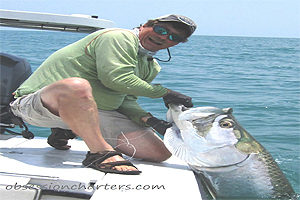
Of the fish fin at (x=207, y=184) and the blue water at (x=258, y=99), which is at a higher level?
the fish fin at (x=207, y=184)

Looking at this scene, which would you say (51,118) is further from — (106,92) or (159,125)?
(159,125)

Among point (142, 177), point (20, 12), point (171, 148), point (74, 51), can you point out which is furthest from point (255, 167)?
point (20, 12)

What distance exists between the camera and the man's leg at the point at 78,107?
7.77 feet

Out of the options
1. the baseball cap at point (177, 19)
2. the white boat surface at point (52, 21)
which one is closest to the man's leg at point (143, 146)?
the baseball cap at point (177, 19)

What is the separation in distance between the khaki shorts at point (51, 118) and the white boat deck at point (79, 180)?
231mm

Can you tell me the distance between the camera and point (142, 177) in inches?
93.1

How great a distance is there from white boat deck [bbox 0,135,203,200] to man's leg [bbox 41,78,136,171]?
0.55ft

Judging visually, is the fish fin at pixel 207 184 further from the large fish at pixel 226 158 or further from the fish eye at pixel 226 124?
the fish eye at pixel 226 124

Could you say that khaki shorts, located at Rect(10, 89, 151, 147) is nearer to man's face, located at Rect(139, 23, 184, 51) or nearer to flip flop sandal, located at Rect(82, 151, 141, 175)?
flip flop sandal, located at Rect(82, 151, 141, 175)

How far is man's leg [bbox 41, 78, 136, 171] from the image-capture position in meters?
2.37

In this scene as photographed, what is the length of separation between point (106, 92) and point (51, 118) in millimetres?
426

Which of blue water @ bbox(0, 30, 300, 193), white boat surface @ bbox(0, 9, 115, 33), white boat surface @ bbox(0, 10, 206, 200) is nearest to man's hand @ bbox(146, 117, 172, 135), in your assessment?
white boat surface @ bbox(0, 10, 206, 200)

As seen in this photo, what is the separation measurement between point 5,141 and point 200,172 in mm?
1501

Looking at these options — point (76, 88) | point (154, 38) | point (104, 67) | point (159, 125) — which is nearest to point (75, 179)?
point (76, 88)
